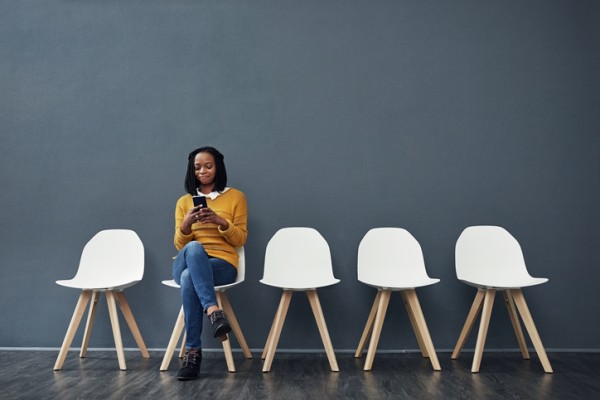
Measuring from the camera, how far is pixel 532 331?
116 inches

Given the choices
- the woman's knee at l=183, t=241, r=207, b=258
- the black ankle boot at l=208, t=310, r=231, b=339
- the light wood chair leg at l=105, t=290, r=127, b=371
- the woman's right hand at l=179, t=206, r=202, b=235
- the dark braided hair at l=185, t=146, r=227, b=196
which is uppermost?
the dark braided hair at l=185, t=146, r=227, b=196

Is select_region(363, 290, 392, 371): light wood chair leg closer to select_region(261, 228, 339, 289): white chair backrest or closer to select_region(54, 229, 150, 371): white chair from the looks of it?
select_region(261, 228, 339, 289): white chair backrest

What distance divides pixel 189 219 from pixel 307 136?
1116mm

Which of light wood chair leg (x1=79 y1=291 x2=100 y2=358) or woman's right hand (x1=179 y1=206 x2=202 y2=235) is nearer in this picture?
woman's right hand (x1=179 y1=206 x2=202 y2=235)

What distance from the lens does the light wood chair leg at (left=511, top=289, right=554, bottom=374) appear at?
2.88 meters

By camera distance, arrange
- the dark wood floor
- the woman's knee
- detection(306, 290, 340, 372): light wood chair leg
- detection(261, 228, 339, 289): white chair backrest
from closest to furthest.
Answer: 1. the dark wood floor
2. the woman's knee
3. detection(306, 290, 340, 372): light wood chair leg
4. detection(261, 228, 339, 289): white chair backrest

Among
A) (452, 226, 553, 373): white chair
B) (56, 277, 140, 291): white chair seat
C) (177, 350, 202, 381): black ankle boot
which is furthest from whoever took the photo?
(452, 226, 553, 373): white chair

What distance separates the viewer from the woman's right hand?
289 centimetres

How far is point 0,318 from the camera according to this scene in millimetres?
3578

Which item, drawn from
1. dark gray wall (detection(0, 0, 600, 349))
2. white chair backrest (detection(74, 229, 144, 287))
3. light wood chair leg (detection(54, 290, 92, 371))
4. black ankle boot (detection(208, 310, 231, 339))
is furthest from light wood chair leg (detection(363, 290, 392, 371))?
light wood chair leg (detection(54, 290, 92, 371))

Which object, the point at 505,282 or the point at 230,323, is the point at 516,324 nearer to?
the point at 505,282

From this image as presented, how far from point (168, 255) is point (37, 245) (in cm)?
92

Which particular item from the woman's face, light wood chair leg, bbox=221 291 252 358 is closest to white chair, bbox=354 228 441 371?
light wood chair leg, bbox=221 291 252 358

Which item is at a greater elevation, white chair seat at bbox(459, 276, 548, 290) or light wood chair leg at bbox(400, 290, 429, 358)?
white chair seat at bbox(459, 276, 548, 290)
